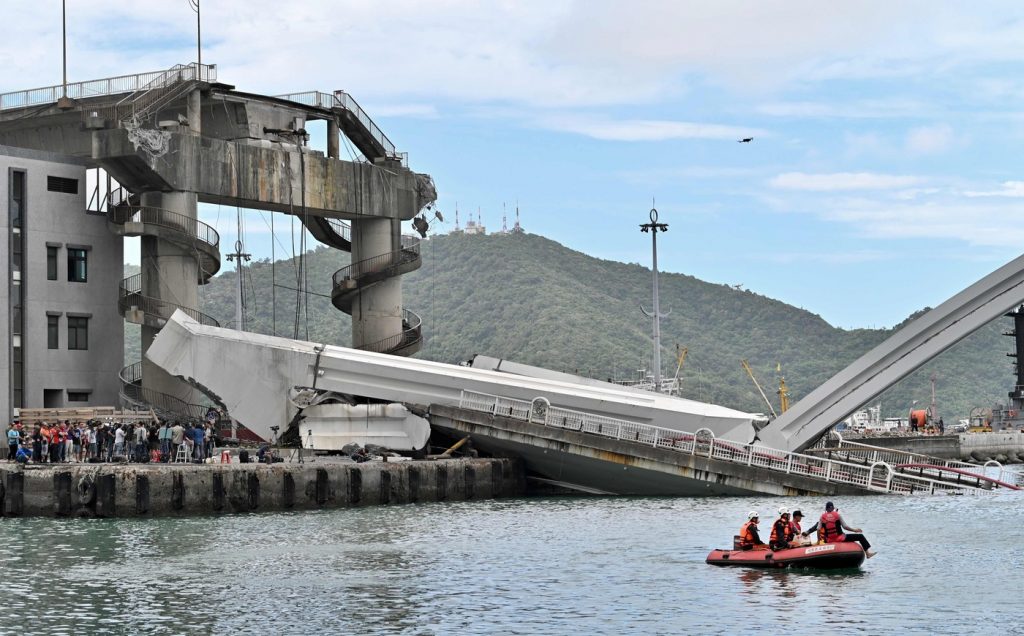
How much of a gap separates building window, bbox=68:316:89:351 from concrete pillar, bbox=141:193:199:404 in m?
2.65

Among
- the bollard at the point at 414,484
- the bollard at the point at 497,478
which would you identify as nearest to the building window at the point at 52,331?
the bollard at the point at 414,484

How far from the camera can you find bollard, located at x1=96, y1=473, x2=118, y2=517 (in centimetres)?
4944

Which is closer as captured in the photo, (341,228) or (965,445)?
(341,228)

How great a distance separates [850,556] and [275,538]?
16.7 metres

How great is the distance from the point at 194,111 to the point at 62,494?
1048 inches

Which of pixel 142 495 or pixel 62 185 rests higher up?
pixel 62 185

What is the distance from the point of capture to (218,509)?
50562 mm

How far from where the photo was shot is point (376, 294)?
78438 millimetres

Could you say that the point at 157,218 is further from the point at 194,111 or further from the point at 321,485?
the point at 321,485

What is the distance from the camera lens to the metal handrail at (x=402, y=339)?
77.8 m

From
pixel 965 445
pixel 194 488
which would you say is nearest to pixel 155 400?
pixel 194 488

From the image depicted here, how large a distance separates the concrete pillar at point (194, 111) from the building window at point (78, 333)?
10338 mm

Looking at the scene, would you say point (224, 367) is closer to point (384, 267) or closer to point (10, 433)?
point (10, 433)

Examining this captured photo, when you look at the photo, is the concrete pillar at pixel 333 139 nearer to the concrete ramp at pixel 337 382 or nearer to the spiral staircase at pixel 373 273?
the spiral staircase at pixel 373 273
